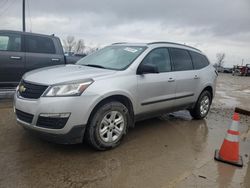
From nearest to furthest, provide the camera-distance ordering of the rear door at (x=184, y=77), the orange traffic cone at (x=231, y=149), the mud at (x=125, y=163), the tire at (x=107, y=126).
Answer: the mud at (x=125, y=163) → the tire at (x=107, y=126) → the orange traffic cone at (x=231, y=149) → the rear door at (x=184, y=77)

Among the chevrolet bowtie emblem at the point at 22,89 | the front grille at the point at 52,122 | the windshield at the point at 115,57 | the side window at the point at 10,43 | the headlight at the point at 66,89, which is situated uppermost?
the side window at the point at 10,43

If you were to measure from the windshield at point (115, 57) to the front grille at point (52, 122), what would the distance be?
1.36 m

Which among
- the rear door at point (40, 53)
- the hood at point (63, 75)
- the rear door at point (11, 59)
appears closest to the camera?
the hood at point (63, 75)

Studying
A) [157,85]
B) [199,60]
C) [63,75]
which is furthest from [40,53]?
[199,60]

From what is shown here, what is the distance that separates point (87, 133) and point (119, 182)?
94 centimetres

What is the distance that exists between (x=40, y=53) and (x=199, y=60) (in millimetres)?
4236

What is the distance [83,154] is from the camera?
375 centimetres

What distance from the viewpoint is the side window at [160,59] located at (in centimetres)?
463

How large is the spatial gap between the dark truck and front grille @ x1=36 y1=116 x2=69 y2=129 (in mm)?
3730

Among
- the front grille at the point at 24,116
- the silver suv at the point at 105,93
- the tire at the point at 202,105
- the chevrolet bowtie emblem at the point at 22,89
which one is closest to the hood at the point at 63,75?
the silver suv at the point at 105,93

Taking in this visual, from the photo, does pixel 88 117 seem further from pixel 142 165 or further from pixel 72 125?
pixel 142 165

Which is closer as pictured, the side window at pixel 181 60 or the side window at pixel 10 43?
the side window at pixel 181 60

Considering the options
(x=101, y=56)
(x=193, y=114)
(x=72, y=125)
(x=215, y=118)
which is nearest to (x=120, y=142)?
(x=72, y=125)

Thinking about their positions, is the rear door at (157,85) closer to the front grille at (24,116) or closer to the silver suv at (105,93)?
the silver suv at (105,93)
